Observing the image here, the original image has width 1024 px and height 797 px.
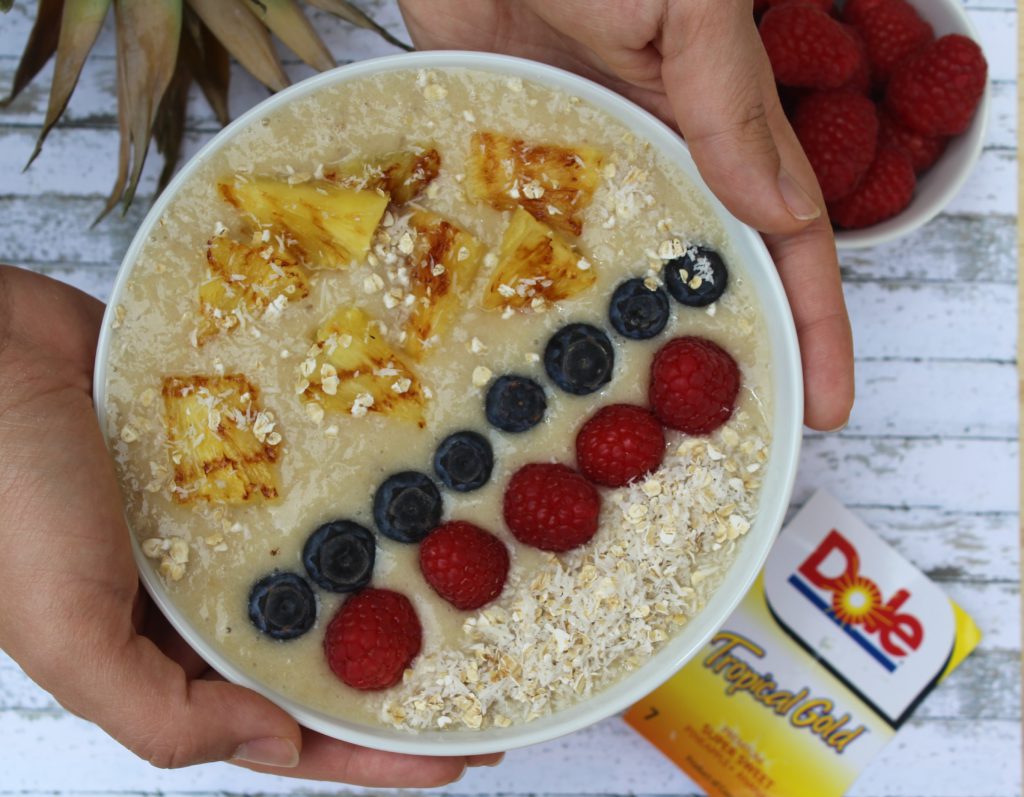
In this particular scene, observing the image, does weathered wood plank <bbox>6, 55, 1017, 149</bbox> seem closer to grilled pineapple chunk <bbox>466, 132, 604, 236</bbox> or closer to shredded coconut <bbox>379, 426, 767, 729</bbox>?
grilled pineapple chunk <bbox>466, 132, 604, 236</bbox>

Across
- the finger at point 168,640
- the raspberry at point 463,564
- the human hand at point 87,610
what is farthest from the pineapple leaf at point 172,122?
the raspberry at point 463,564

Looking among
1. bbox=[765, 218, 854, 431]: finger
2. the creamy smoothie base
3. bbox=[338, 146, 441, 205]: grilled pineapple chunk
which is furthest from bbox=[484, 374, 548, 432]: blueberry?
bbox=[765, 218, 854, 431]: finger

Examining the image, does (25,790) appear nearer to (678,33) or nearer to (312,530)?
(312,530)

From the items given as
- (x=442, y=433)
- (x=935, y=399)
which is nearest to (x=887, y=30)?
(x=935, y=399)

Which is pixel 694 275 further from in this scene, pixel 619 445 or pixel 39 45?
pixel 39 45

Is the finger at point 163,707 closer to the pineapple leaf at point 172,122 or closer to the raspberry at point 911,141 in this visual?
the pineapple leaf at point 172,122
